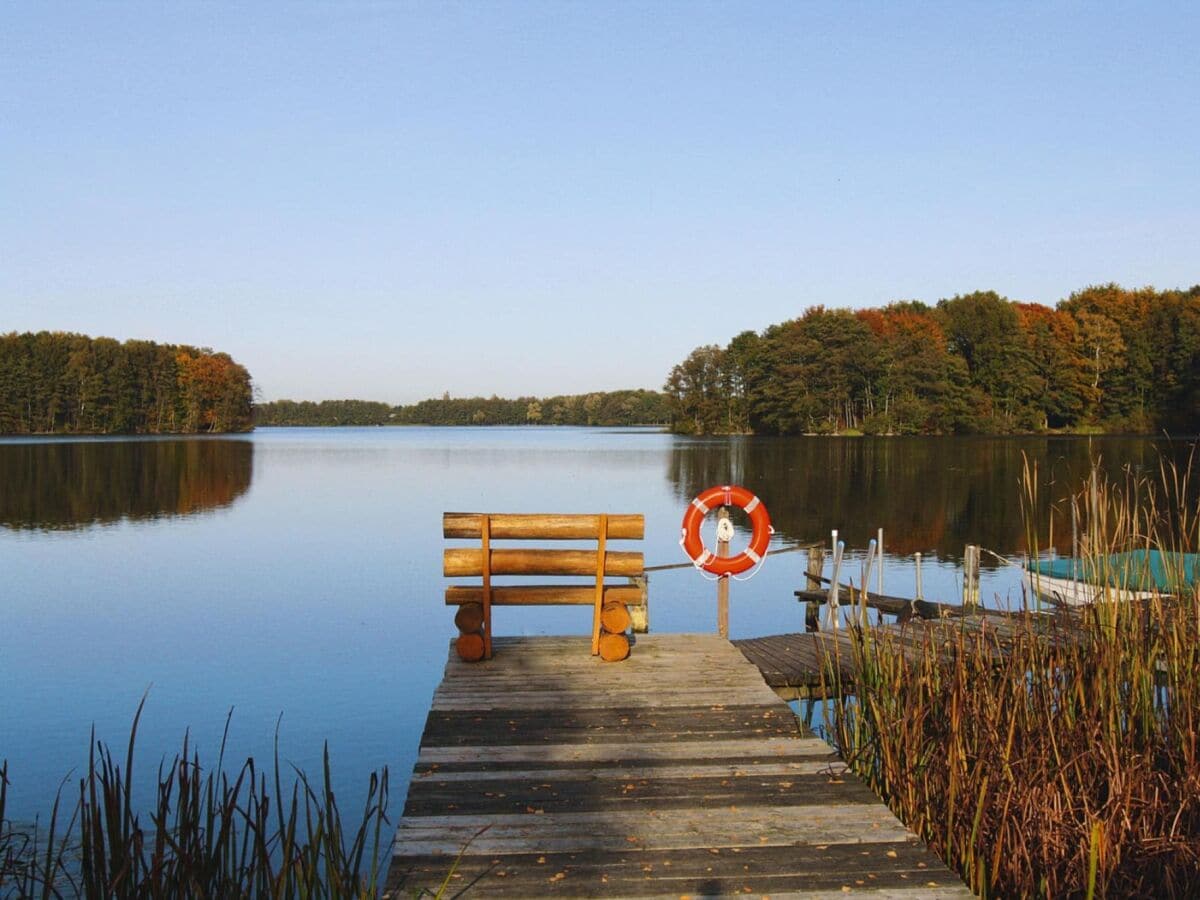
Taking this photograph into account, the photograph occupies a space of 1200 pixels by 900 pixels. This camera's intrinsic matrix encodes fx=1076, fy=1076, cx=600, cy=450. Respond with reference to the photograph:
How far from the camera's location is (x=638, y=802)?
12.9 ft

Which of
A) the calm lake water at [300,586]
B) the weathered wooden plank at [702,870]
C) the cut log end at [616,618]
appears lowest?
the calm lake water at [300,586]

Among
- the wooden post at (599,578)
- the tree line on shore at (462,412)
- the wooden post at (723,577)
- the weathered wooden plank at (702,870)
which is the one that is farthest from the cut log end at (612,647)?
the tree line on shore at (462,412)

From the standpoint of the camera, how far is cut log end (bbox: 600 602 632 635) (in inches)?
248

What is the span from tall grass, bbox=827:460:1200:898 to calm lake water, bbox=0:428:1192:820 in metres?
1.03

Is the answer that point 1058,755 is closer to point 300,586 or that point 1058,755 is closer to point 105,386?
point 300,586

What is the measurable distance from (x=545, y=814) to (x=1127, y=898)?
6.61ft

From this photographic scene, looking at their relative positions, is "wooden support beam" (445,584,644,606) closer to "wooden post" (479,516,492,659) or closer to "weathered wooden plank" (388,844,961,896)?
"wooden post" (479,516,492,659)

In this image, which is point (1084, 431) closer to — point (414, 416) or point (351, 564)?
point (351, 564)

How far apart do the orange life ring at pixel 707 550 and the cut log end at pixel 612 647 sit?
1.37 m

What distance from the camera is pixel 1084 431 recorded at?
2798 inches

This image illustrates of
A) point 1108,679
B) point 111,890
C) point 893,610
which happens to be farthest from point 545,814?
point 893,610

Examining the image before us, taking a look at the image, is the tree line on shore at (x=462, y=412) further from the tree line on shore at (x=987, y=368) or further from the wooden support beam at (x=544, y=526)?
the wooden support beam at (x=544, y=526)

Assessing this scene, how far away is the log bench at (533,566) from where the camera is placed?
6246mm

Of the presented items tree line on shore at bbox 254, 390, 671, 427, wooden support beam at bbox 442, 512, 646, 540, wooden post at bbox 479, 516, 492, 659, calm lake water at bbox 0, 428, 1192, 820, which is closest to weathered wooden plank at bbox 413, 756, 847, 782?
calm lake water at bbox 0, 428, 1192, 820
